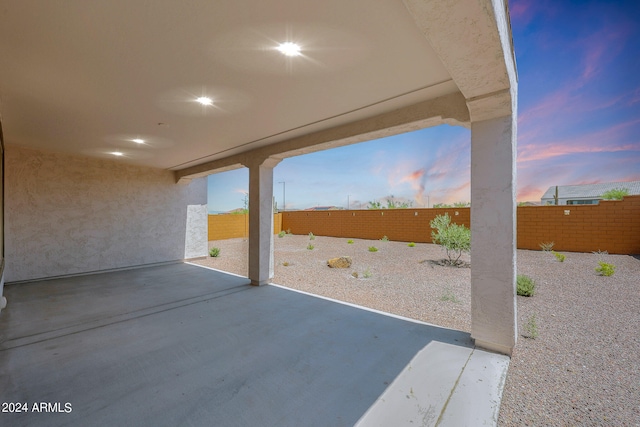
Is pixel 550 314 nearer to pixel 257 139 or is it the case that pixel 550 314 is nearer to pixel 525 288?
pixel 525 288

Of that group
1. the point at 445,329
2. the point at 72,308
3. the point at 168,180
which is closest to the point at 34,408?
the point at 72,308

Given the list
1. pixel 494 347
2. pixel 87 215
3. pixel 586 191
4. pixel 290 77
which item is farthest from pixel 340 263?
pixel 586 191

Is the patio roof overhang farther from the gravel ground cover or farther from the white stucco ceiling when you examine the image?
the gravel ground cover

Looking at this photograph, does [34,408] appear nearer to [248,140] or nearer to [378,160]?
[248,140]

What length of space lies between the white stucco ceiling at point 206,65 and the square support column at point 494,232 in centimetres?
68

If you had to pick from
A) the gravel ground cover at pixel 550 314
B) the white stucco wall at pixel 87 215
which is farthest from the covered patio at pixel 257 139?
the white stucco wall at pixel 87 215

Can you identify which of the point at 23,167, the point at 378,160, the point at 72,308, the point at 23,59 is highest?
the point at 378,160

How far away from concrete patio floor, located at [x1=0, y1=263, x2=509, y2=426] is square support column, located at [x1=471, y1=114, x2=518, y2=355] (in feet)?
0.82

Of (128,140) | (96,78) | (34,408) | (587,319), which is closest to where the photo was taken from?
(34,408)

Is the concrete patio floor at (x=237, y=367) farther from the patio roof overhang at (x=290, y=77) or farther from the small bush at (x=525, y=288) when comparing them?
the small bush at (x=525, y=288)

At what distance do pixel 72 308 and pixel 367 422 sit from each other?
4268 millimetres

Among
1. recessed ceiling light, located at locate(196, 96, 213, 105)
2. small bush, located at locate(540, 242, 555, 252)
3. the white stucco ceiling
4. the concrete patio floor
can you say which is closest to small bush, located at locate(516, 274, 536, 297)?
the concrete patio floor

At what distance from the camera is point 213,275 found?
5.46 m

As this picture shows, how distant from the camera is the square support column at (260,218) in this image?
15.2ft
